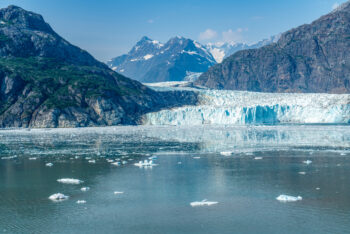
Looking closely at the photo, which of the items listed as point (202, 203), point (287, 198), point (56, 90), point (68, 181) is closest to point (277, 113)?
point (56, 90)

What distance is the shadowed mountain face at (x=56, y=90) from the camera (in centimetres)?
9388

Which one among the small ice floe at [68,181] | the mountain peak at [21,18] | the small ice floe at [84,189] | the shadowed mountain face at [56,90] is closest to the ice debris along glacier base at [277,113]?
the shadowed mountain face at [56,90]

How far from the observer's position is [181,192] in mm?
22797

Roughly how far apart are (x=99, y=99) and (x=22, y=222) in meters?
83.8

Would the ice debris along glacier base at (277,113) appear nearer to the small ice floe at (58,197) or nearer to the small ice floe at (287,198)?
the small ice floe at (287,198)

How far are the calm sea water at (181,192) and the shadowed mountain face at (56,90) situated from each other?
55.6 metres

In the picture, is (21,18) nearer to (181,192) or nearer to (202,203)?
(181,192)

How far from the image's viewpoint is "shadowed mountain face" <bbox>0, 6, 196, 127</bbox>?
9388 centimetres

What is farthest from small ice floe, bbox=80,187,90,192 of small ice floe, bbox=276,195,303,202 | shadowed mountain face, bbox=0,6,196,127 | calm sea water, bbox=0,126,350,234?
shadowed mountain face, bbox=0,6,196,127

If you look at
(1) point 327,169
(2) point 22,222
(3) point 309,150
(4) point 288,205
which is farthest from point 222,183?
(3) point 309,150

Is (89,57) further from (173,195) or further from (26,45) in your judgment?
(173,195)

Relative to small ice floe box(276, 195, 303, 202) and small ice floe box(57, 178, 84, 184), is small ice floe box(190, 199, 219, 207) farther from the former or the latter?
small ice floe box(57, 178, 84, 184)

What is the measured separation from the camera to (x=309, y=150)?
129 feet

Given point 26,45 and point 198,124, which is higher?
point 26,45
